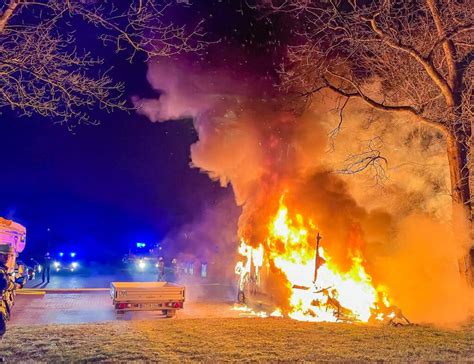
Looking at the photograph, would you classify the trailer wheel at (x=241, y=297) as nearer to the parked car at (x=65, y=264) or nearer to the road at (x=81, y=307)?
the road at (x=81, y=307)

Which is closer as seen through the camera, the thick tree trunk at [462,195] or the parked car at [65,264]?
the thick tree trunk at [462,195]

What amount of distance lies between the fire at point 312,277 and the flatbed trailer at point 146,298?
3490mm

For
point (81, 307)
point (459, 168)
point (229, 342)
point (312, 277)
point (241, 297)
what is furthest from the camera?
point (241, 297)

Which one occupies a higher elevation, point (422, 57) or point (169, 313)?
point (422, 57)

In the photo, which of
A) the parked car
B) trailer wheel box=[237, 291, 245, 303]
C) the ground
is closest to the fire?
trailer wheel box=[237, 291, 245, 303]

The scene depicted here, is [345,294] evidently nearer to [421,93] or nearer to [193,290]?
[421,93]

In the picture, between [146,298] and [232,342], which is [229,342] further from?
[146,298]

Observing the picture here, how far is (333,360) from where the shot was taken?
6367mm

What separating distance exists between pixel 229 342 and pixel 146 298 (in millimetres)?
6602

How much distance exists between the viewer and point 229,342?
24.3 ft

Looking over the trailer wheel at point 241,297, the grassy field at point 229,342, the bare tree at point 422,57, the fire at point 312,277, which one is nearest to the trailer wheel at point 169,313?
the fire at point 312,277

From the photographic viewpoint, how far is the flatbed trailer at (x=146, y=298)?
1308cm

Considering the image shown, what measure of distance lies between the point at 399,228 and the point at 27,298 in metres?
14.3

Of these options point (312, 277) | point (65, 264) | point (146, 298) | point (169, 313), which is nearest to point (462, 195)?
point (312, 277)
